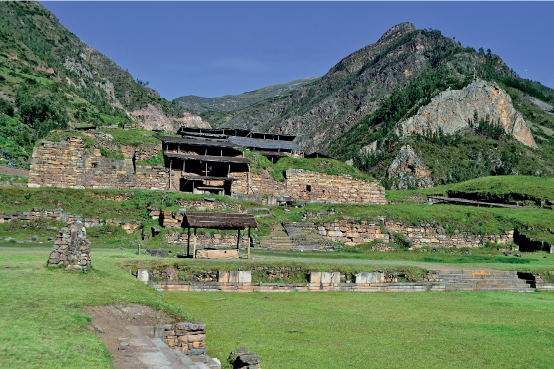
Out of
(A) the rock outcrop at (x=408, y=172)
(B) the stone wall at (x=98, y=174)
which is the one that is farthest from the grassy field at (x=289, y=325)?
(A) the rock outcrop at (x=408, y=172)

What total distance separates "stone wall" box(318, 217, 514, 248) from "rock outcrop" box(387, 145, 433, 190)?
5443 centimetres

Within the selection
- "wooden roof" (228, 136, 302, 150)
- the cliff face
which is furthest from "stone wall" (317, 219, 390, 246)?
the cliff face

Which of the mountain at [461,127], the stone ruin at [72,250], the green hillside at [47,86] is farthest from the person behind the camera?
the mountain at [461,127]

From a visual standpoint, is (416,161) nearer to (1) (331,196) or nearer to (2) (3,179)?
(1) (331,196)

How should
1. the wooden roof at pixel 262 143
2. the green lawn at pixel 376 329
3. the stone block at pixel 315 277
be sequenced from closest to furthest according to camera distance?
the green lawn at pixel 376 329 < the stone block at pixel 315 277 < the wooden roof at pixel 262 143

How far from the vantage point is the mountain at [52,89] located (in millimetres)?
62344

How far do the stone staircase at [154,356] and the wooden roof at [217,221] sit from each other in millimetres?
11478

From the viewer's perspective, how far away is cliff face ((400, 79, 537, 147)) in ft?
341

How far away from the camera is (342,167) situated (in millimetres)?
47125

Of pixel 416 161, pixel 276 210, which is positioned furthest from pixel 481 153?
pixel 276 210

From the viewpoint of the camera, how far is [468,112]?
343ft

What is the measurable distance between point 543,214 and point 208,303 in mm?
34463

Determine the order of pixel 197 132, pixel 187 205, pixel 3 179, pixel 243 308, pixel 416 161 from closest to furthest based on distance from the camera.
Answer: pixel 243 308 → pixel 187 205 → pixel 3 179 → pixel 197 132 → pixel 416 161

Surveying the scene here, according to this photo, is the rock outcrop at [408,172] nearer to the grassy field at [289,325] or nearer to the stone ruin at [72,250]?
the grassy field at [289,325]
